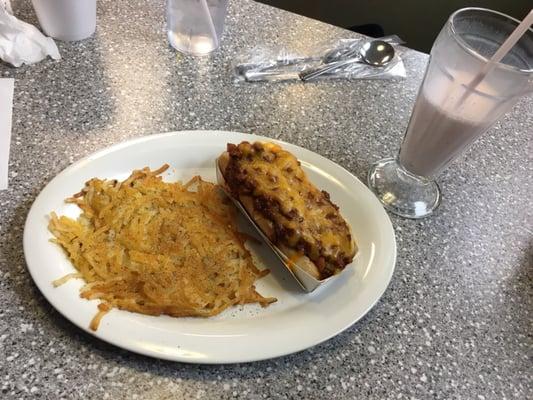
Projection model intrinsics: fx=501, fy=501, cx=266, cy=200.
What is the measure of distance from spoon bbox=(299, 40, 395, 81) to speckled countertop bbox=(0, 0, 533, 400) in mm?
40

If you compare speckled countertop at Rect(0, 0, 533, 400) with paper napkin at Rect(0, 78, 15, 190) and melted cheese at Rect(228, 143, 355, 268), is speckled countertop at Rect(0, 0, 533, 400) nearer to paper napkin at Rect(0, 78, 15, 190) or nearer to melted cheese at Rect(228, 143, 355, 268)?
paper napkin at Rect(0, 78, 15, 190)

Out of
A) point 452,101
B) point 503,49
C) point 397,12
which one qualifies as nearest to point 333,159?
point 452,101

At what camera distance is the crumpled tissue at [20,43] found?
38.3 inches

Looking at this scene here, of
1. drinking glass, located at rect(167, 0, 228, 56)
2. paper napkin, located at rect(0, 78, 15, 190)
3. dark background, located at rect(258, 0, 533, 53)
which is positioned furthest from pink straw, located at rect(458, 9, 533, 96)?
dark background, located at rect(258, 0, 533, 53)

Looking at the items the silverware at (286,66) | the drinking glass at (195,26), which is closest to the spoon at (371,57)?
the silverware at (286,66)

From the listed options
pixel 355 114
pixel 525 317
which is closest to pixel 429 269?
pixel 525 317

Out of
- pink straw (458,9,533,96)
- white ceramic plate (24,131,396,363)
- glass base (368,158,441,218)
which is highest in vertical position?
pink straw (458,9,533,96)

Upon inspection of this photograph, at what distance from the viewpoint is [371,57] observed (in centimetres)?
118

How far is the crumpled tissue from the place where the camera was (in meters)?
0.97

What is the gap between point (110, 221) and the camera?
720 millimetres

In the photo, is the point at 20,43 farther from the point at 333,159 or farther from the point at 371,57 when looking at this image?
the point at 371,57

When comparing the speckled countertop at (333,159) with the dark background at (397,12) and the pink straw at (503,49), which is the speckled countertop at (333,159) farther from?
the dark background at (397,12)

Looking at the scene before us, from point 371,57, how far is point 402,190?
40cm

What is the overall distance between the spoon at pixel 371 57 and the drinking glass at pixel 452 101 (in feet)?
0.96
